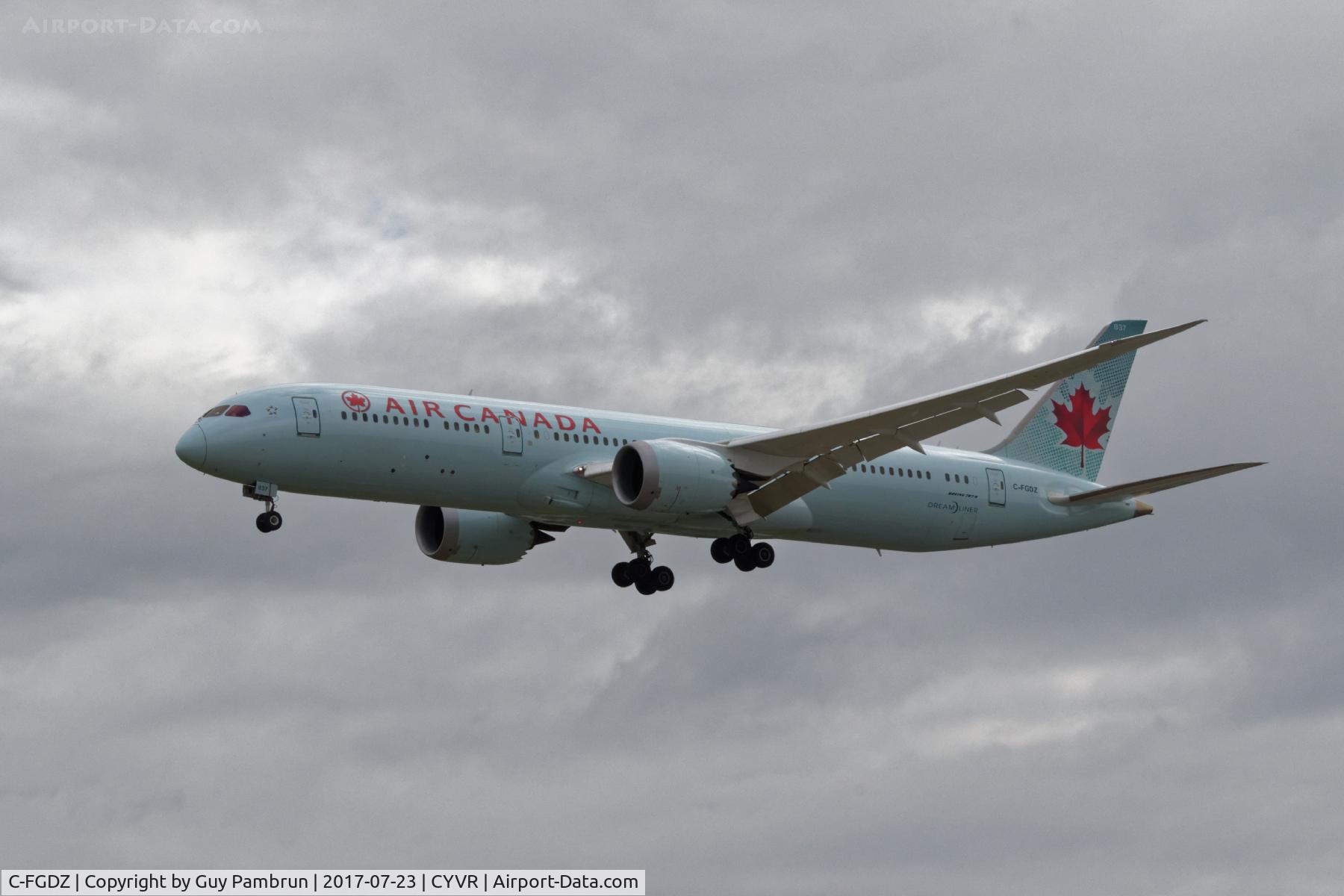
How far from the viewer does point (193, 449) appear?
155 ft

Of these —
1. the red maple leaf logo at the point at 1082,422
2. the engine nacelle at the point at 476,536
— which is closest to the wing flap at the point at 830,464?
the engine nacelle at the point at 476,536

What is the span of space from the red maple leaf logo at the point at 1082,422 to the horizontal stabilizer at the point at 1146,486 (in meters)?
2.83

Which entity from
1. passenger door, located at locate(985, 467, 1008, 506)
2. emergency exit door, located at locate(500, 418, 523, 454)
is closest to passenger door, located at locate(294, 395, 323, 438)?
emergency exit door, located at locate(500, 418, 523, 454)

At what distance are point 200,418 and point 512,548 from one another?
45.9 feet

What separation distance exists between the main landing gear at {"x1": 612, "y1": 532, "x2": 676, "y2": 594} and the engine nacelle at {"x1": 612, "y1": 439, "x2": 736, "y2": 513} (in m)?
6.49

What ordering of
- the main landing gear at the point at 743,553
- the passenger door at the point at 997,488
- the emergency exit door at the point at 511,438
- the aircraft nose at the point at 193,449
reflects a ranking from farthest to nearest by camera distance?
the passenger door at the point at 997,488 < the main landing gear at the point at 743,553 < the emergency exit door at the point at 511,438 < the aircraft nose at the point at 193,449

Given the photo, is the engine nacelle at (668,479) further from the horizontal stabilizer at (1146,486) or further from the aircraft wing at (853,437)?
the horizontal stabilizer at (1146,486)

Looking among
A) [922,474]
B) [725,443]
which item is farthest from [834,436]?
[922,474]

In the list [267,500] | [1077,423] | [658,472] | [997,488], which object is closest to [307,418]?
[267,500]

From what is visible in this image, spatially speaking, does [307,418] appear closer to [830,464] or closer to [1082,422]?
[830,464]

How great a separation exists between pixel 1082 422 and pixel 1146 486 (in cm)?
788

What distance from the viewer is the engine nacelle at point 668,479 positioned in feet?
164

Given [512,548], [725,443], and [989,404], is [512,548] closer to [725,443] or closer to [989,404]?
[725,443]

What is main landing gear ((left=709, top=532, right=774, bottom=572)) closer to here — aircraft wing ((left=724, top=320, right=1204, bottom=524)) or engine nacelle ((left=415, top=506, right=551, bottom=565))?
aircraft wing ((left=724, top=320, right=1204, bottom=524))
